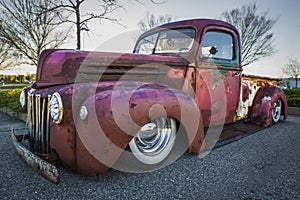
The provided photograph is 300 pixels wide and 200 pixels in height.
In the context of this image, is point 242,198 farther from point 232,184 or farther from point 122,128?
point 122,128

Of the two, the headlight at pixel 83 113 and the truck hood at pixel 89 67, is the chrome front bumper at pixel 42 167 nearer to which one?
the headlight at pixel 83 113

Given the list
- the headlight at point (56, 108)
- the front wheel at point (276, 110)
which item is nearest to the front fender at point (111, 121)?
the headlight at point (56, 108)

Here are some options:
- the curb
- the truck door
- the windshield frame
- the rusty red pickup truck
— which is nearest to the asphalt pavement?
the rusty red pickup truck

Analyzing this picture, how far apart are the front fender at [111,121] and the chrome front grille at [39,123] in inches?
20.5

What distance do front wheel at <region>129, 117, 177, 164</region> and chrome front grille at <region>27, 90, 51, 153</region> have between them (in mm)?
887

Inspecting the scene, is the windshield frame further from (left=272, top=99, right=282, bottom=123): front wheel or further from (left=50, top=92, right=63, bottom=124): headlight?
(left=272, top=99, right=282, bottom=123): front wheel

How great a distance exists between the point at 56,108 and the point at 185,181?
1.33m

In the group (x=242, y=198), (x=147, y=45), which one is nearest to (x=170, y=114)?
(x=242, y=198)

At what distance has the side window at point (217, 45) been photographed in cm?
320

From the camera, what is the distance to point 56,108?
6.44 ft

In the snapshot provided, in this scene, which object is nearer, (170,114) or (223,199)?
(223,199)

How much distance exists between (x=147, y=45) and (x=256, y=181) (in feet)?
8.49

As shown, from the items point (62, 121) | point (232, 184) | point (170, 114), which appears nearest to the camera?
point (62, 121)

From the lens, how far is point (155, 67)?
2756mm
